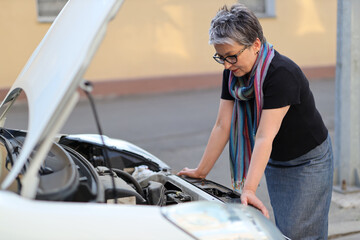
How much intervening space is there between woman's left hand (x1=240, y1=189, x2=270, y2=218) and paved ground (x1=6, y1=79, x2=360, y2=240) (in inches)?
65.4

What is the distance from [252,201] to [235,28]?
0.83 metres

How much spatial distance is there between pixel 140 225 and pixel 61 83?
0.59 meters

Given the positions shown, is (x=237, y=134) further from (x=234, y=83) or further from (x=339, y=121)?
(x=339, y=121)

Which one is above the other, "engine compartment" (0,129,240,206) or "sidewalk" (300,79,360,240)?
"engine compartment" (0,129,240,206)

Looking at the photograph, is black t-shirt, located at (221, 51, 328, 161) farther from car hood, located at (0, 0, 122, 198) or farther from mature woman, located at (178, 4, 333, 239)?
car hood, located at (0, 0, 122, 198)

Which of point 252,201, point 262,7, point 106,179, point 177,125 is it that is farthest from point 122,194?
point 262,7

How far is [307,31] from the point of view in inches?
504

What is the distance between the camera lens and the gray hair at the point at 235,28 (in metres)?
2.36

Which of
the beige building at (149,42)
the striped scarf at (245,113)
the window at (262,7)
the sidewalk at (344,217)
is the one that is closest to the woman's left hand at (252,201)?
the striped scarf at (245,113)

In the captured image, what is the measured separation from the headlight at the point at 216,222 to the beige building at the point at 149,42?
28.8 ft

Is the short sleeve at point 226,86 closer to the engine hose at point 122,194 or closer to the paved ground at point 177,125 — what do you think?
the engine hose at point 122,194

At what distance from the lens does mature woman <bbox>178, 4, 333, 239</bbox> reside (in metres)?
2.38

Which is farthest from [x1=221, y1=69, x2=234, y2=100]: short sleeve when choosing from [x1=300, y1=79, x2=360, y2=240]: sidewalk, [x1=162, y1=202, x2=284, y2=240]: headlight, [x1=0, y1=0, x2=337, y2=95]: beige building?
[x1=0, y1=0, x2=337, y2=95]: beige building

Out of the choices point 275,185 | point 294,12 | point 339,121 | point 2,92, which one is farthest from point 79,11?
point 294,12
